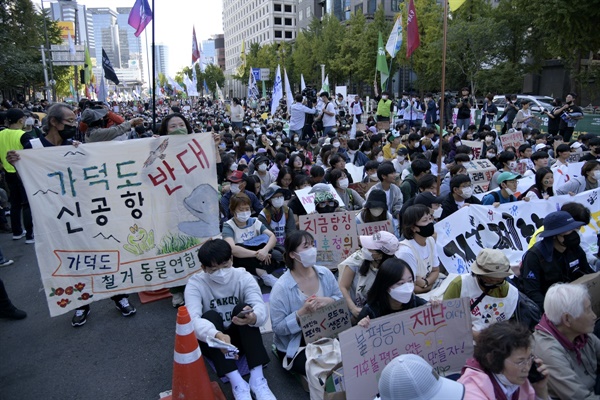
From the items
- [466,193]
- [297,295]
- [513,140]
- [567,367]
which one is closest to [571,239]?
[567,367]

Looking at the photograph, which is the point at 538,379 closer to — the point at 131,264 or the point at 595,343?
the point at 595,343

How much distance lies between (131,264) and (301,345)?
1.91 meters

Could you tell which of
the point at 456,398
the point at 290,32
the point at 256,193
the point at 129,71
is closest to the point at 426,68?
the point at 256,193

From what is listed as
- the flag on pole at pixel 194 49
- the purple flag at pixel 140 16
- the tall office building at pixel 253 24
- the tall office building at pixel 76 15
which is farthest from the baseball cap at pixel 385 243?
the tall office building at pixel 253 24

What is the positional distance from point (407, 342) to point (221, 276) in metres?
1.61

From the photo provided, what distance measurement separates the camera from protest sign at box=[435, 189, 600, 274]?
5137 millimetres

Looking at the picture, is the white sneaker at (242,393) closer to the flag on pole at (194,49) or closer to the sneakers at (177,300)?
the sneakers at (177,300)

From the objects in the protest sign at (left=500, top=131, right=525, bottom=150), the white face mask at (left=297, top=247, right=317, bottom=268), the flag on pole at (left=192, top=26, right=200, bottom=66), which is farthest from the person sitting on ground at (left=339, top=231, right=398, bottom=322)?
the flag on pole at (left=192, top=26, right=200, bottom=66)

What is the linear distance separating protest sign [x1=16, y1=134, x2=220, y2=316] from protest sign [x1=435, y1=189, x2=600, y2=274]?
272 cm

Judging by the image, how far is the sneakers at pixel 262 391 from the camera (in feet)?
11.3

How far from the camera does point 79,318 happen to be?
485 centimetres

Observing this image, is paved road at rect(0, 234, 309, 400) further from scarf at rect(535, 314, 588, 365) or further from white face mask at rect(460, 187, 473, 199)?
white face mask at rect(460, 187, 473, 199)

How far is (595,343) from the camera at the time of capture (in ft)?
9.95

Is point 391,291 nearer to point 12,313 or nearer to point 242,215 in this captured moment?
point 242,215
